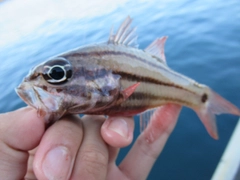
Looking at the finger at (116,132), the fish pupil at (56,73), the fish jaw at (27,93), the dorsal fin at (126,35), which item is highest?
the dorsal fin at (126,35)

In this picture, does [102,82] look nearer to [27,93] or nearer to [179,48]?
[27,93]

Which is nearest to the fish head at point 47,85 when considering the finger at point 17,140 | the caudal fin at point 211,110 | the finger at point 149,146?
the finger at point 17,140

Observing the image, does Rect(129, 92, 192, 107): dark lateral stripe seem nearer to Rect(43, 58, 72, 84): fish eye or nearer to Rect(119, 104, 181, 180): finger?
Rect(119, 104, 181, 180): finger

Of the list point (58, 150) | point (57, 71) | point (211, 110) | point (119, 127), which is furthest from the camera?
point (211, 110)

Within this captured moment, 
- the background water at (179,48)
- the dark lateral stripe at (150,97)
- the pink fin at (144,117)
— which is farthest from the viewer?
the background water at (179,48)

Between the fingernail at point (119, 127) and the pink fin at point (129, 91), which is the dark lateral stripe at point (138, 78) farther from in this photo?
the fingernail at point (119, 127)

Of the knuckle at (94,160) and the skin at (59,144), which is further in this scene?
the knuckle at (94,160)

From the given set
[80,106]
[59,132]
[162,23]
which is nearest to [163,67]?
[80,106]

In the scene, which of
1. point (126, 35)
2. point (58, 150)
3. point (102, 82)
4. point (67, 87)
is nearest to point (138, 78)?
point (102, 82)
